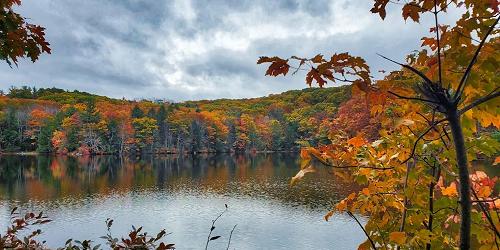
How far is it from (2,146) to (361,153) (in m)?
79.9

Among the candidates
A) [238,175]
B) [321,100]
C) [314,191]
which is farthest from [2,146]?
[321,100]

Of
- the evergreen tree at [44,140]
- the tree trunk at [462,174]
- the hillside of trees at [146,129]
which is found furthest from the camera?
the evergreen tree at [44,140]

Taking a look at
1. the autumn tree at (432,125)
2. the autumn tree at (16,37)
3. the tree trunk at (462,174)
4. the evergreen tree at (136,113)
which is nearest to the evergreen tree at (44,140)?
the evergreen tree at (136,113)

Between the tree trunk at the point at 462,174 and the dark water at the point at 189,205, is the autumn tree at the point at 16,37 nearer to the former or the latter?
the tree trunk at the point at 462,174

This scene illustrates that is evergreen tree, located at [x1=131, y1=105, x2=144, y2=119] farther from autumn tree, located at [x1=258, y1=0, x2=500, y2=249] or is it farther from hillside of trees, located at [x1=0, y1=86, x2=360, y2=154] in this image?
autumn tree, located at [x1=258, y1=0, x2=500, y2=249]

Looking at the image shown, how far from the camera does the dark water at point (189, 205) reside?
58.2ft

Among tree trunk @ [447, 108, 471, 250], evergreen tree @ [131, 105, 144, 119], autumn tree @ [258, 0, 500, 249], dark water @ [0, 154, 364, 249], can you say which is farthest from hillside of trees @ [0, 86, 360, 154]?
tree trunk @ [447, 108, 471, 250]

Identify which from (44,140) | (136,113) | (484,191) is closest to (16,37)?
(484,191)

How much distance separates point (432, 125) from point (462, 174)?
162 mm

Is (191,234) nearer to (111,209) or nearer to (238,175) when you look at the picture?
(111,209)

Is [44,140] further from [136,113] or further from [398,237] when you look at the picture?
[398,237]

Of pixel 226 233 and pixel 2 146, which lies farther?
pixel 2 146

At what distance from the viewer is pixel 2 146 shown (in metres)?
69.3

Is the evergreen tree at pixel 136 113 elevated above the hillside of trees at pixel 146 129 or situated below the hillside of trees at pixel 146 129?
above
